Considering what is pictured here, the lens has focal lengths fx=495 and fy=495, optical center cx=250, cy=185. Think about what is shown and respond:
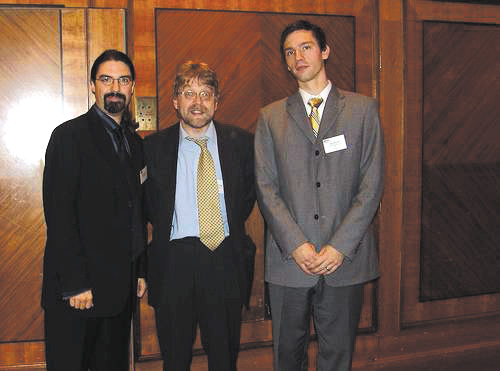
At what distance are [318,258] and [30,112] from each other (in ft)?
6.04

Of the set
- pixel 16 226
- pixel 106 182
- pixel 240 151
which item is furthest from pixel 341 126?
pixel 16 226

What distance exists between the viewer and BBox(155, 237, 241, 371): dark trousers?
2223 millimetres

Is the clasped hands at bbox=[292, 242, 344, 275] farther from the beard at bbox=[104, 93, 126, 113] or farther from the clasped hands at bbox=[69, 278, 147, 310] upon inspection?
the beard at bbox=[104, 93, 126, 113]

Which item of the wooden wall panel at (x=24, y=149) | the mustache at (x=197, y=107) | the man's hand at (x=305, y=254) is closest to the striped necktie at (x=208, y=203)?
the mustache at (x=197, y=107)

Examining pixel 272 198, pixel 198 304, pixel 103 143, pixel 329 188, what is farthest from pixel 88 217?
pixel 329 188

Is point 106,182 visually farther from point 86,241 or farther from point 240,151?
point 240,151

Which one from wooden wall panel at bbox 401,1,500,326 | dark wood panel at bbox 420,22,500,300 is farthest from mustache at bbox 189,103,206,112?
dark wood panel at bbox 420,22,500,300

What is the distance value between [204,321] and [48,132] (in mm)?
1445

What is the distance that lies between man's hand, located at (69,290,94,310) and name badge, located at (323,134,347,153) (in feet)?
3.75

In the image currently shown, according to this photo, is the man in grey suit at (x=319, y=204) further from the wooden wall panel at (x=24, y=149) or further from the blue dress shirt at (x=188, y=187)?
the wooden wall panel at (x=24, y=149)

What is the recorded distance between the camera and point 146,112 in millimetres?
2885

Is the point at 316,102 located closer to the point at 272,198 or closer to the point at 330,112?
the point at 330,112

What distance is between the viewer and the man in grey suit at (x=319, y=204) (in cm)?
212

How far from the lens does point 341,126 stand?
2.16 m
